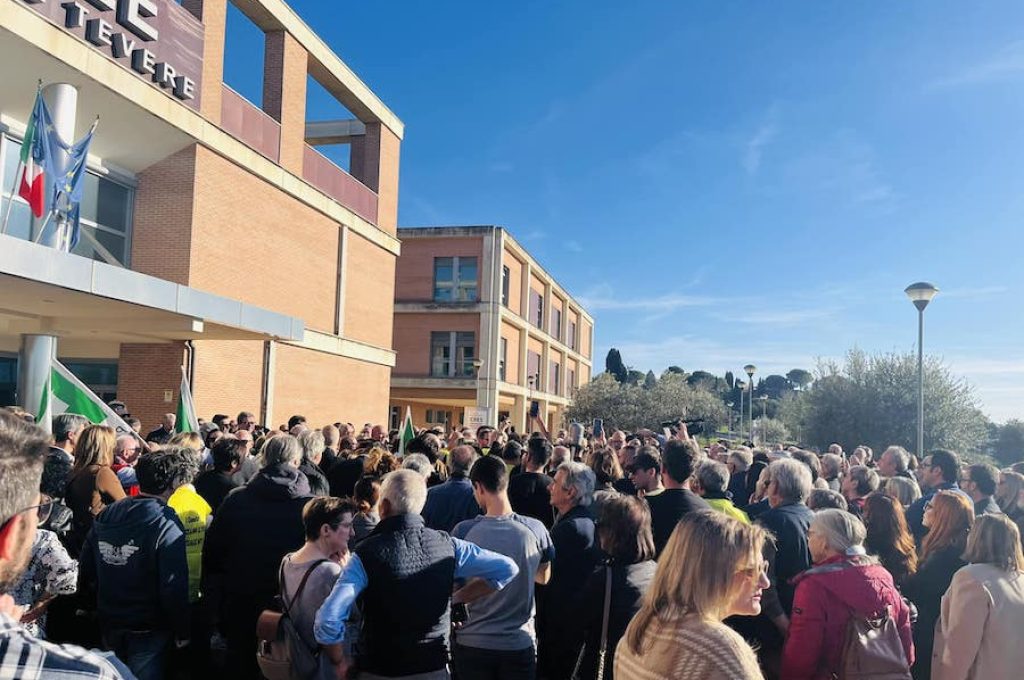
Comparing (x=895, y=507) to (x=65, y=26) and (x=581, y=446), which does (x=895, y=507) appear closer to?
(x=581, y=446)

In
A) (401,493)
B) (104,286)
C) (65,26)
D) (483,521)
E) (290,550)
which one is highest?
(65,26)

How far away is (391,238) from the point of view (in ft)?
94.5

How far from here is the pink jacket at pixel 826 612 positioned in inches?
139

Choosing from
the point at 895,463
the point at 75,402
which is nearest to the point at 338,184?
the point at 75,402

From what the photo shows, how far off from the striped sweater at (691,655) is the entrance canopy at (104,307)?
9917 mm

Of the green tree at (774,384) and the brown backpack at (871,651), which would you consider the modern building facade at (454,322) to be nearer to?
the brown backpack at (871,651)

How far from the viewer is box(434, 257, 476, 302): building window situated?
40.7 metres

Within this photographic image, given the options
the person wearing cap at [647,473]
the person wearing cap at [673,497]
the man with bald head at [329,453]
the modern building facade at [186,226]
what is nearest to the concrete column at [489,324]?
the modern building facade at [186,226]

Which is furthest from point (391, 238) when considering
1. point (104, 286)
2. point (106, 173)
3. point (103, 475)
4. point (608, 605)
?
point (608, 605)

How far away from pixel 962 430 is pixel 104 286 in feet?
85.3

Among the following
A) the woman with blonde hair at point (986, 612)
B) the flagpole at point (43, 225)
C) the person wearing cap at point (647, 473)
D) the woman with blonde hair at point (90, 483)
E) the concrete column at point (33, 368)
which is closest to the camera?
the woman with blonde hair at point (986, 612)

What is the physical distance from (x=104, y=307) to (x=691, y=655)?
12.4 m

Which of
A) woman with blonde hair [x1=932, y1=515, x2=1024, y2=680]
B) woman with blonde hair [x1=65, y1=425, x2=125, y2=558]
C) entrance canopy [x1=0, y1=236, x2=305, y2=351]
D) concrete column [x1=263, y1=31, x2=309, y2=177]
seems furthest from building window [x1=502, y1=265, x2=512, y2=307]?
woman with blonde hair [x1=932, y1=515, x2=1024, y2=680]

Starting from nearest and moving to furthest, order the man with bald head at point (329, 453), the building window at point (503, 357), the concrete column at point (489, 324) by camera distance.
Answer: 1. the man with bald head at point (329, 453)
2. the concrete column at point (489, 324)
3. the building window at point (503, 357)
